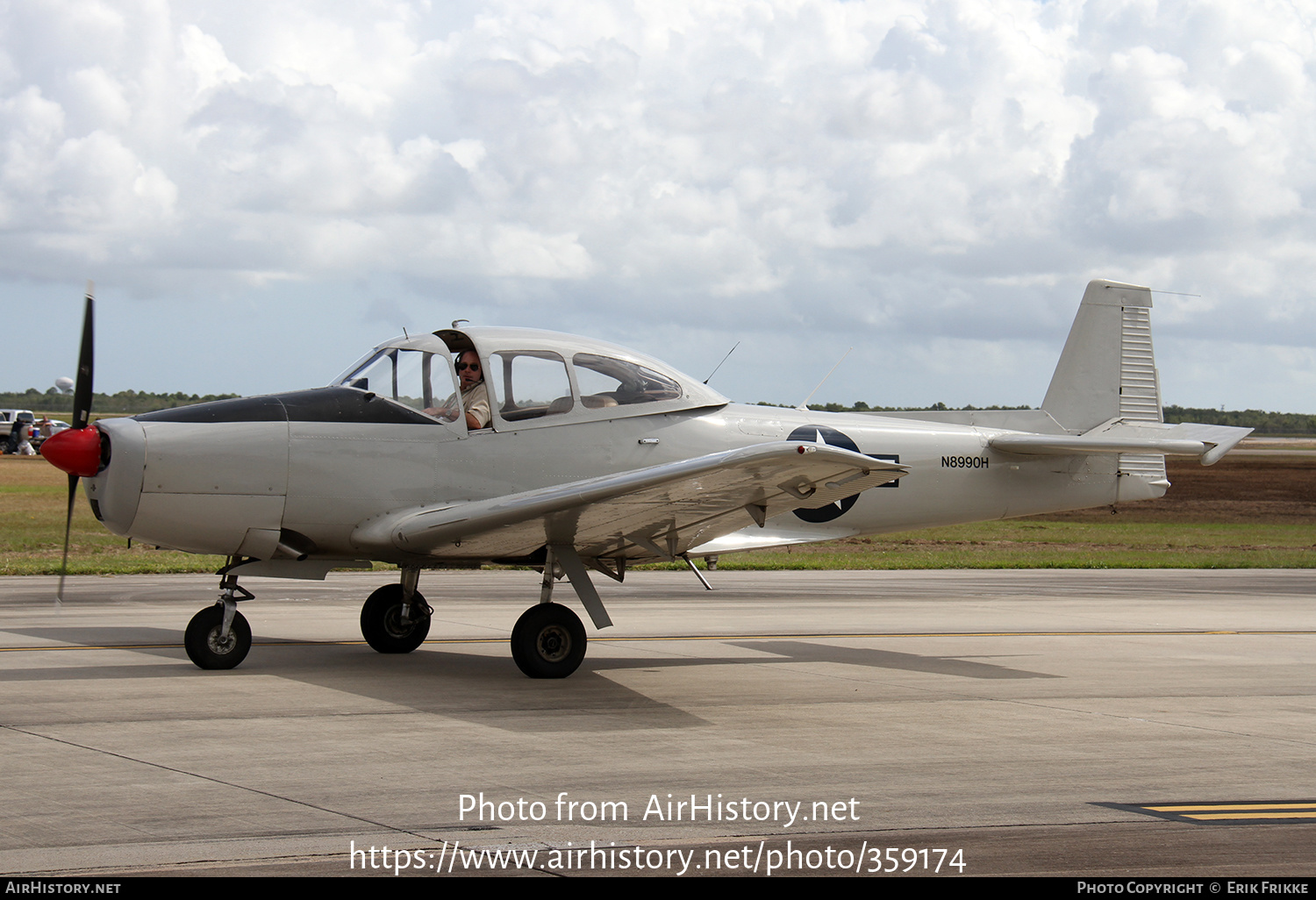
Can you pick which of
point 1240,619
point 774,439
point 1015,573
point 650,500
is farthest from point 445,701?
point 1015,573

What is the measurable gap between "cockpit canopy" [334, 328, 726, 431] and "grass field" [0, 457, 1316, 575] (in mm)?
8273

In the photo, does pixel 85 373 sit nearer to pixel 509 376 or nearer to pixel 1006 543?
pixel 509 376

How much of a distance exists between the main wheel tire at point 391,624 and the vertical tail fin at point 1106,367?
6.67m

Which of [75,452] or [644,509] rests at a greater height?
[75,452]

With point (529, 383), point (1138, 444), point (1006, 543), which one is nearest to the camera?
point (529, 383)

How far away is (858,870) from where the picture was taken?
4973 mm

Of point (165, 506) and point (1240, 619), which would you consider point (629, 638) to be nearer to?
point (165, 506)

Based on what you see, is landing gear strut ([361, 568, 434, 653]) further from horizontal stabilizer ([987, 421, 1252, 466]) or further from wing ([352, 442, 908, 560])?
horizontal stabilizer ([987, 421, 1252, 466])

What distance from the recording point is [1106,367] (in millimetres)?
13227

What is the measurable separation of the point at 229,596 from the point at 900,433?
6.09 metres

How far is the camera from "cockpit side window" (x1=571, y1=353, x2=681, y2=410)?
10.4m

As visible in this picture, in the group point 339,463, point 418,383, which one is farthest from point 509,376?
point 339,463

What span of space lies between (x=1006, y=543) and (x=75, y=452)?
78.8 feet

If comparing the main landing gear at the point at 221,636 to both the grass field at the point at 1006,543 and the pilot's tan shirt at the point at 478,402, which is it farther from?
the grass field at the point at 1006,543
